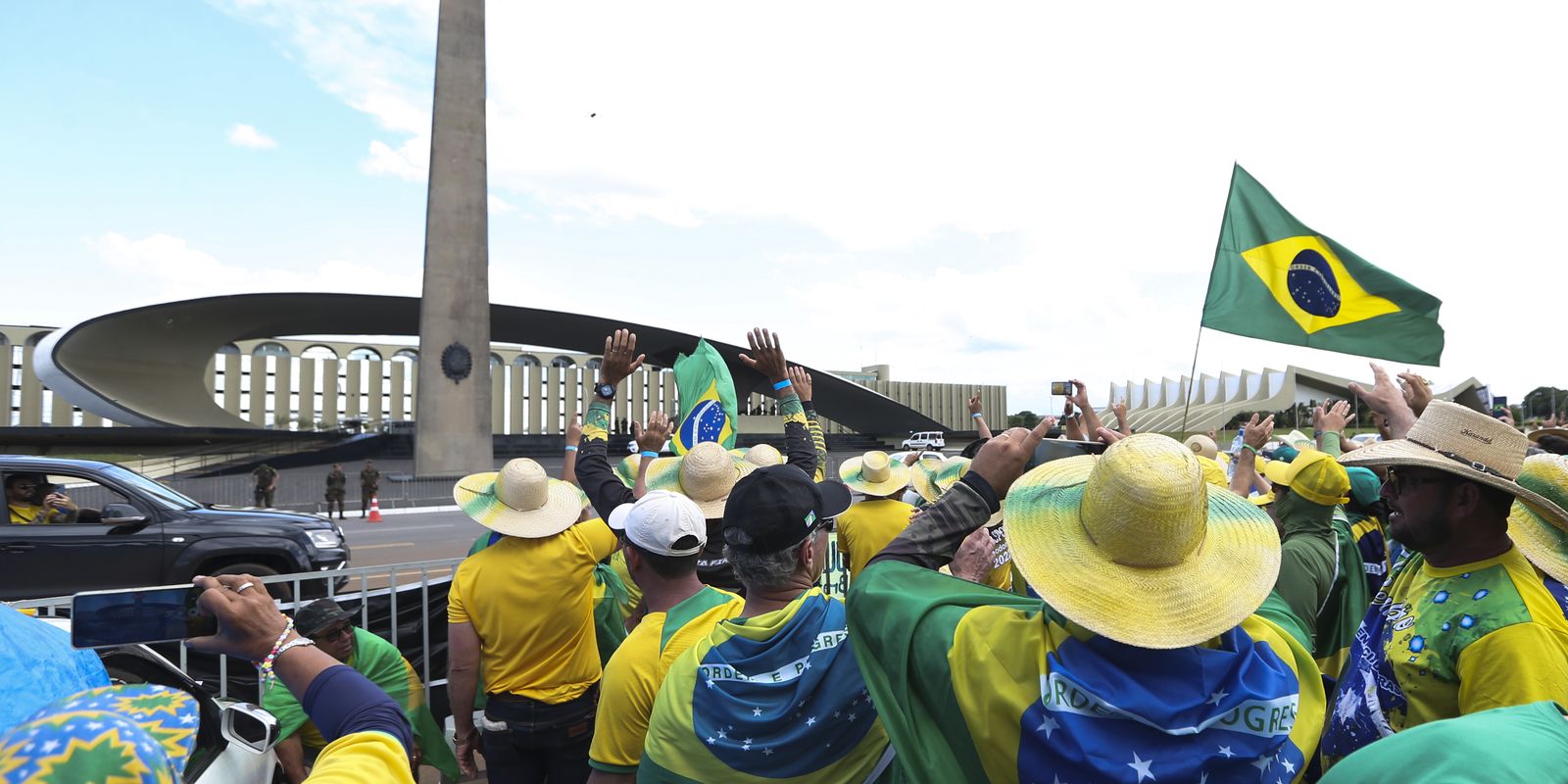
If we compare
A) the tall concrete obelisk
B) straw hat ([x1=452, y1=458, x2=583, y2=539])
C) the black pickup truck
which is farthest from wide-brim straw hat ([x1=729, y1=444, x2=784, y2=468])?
the tall concrete obelisk

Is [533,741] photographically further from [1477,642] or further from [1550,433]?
[1550,433]

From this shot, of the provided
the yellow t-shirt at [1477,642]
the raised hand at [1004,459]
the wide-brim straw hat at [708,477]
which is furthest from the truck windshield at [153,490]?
the yellow t-shirt at [1477,642]

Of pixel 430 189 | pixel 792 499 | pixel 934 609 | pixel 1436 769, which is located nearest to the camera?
pixel 1436 769

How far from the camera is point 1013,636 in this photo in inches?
58.6

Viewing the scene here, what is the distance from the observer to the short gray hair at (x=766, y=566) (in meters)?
2.05

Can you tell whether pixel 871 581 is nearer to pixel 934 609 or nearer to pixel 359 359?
pixel 934 609

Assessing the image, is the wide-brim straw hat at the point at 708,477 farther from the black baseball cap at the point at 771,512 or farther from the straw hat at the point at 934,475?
the straw hat at the point at 934,475

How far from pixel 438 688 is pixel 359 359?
6479 centimetres

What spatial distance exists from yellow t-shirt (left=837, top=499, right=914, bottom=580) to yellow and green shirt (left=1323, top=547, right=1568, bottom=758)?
262 cm

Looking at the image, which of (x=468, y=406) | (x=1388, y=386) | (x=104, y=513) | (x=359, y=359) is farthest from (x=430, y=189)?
(x=359, y=359)

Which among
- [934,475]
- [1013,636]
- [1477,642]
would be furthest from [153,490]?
[1477,642]

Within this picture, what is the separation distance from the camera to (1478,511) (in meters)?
2.35

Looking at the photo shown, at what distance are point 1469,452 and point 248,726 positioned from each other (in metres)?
3.17

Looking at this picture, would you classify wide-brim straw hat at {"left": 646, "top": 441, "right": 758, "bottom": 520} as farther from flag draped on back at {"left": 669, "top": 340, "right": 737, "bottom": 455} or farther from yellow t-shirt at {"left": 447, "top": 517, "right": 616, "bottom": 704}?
flag draped on back at {"left": 669, "top": 340, "right": 737, "bottom": 455}
